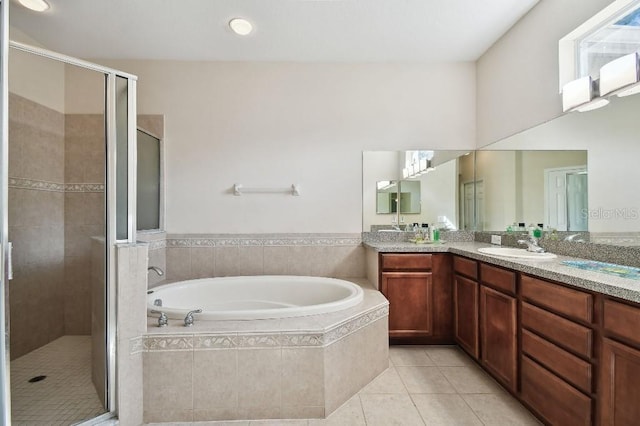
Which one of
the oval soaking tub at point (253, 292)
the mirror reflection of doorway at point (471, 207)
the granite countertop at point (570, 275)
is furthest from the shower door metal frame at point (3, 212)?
the mirror reflection of doorway at point (471, 207)

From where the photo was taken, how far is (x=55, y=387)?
6.23 feet

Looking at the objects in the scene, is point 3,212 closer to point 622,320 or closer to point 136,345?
point 136,345

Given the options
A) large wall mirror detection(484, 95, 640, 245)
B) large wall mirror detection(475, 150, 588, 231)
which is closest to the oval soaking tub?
large wall mirror detection(475, 150, 588, 231)

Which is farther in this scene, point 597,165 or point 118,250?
point 597,165

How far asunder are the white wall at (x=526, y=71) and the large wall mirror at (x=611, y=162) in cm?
30

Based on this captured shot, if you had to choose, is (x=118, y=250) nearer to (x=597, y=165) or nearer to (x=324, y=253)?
(x=324, y=253)

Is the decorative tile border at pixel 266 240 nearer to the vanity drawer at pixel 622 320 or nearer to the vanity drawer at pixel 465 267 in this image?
the vanity drawer at pixel 465 267

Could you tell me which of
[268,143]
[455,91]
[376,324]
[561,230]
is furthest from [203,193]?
[561,230]

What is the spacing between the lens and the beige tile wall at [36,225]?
1996 millimetres

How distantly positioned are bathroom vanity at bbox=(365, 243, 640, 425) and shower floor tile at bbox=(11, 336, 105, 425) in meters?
2.08

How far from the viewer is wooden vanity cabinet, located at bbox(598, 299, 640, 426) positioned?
1164 mm

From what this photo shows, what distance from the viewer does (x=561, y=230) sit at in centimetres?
218

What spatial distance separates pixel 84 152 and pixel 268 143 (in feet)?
4.93

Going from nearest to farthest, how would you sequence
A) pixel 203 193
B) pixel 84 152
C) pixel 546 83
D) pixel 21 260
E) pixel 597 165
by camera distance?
1. pixel 597 165
2. pixel 21 260
3. pixel 546 83
4. pixel 84 152
5. pixel 203 193
